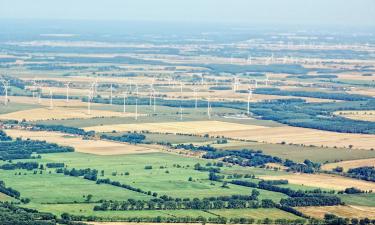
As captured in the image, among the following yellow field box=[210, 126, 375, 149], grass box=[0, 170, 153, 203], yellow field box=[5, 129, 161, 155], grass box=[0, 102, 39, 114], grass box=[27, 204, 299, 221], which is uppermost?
grass box=[0, 102, 39, 114]

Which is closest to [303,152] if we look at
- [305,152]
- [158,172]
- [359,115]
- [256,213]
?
[305,152]

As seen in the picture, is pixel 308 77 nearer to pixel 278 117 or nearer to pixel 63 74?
pixel 63 74

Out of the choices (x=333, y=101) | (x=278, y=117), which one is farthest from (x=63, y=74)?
(x=278, y=117)

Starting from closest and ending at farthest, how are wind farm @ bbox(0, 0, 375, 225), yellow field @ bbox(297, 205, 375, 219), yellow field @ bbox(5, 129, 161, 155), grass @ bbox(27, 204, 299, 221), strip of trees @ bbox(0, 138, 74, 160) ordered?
1. grass @ bbox(27, 204, 299, 221)
2. yellow field @ bbox(297, 205, 375, 219)
3. wind farm @ bbox(0, 0, 375, 225)
4. strip of trees @ bbox(0, 138, 74, 160)
5. yellow field @ bbox(5, 129, 161, 155)

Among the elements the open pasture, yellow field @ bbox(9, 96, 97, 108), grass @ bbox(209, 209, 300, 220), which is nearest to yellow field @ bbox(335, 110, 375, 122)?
the open pasture

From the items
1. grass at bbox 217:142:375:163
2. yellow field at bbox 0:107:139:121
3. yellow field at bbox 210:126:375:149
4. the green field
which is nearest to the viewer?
the green field

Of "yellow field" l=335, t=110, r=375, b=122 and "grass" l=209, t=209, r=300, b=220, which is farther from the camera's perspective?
"yellow field" l=335, t=110, r=375, b=122

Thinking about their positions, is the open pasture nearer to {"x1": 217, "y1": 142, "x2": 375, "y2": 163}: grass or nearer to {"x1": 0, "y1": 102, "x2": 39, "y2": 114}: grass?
{"x1": 217, "y1": 142, "x2": 375, "y2": 163}: grass
